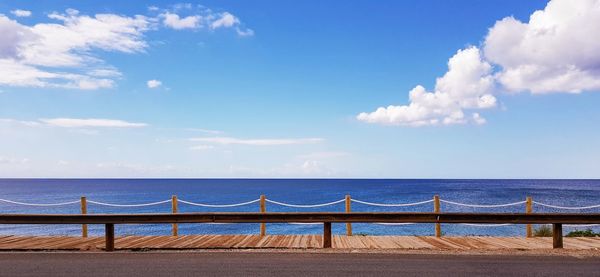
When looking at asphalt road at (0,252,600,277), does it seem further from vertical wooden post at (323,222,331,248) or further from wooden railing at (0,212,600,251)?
wooden railing at (0,212,600,251)

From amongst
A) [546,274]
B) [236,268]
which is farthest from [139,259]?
[546,274]

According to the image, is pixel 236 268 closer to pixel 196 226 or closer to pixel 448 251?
pixel 448 251

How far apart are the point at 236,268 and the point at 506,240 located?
856 cm

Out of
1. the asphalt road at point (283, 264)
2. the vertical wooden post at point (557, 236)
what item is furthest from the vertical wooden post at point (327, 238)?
the vertical wooden post at point (557, 236)

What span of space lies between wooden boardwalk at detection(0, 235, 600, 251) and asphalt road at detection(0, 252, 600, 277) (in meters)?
1.19

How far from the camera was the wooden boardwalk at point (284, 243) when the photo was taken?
40.4ft

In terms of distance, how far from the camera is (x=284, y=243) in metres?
13.0

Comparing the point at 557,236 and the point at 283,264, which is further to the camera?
the point at 557,236

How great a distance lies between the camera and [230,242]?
13141 millimetres

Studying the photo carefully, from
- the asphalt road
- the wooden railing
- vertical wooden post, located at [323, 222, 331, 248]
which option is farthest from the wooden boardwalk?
the asphalt road

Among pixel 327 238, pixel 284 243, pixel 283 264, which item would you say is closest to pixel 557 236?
pixel 327 238

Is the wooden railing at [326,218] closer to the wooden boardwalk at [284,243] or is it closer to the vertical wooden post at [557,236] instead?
the vertical wooden post at [557,236]

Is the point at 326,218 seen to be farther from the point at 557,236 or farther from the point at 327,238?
the point at 557,236

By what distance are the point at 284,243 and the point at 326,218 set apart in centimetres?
152
